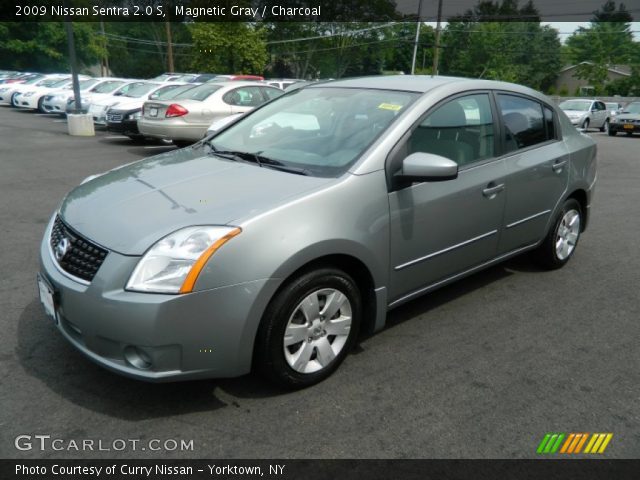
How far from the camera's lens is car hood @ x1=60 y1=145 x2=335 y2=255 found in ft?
8.69

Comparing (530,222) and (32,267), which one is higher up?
(530,222)

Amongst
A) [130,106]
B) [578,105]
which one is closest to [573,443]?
[130,106]

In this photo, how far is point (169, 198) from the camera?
2.95 meters

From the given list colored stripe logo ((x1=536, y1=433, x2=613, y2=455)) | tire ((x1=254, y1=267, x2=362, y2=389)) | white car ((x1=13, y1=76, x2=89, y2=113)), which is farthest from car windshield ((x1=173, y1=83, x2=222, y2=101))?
white car ((x1=13, y1=76, x2=89, y2=113))

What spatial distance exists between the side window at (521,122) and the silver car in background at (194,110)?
276 inches

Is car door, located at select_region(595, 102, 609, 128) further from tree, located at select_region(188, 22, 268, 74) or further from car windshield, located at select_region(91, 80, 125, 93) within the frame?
tree, located at select_region(188, 22, 268, 74)

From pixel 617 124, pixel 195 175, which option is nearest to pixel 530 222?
pixel 195 175

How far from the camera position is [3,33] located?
45.2 metres

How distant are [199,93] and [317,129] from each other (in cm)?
868

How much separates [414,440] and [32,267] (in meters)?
3.56

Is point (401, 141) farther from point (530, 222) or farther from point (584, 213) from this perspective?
point (584, 213)

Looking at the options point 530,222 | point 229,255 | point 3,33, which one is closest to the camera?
point 229,255

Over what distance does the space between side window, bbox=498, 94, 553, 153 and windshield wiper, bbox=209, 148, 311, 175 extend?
1738 mm

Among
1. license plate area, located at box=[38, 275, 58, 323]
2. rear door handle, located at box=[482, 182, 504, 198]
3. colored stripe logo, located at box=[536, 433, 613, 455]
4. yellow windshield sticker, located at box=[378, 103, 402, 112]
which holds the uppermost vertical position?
yellow windshield sticker, located at box=[378, 103, 402, 112]
